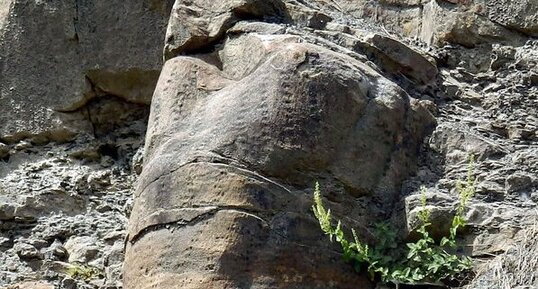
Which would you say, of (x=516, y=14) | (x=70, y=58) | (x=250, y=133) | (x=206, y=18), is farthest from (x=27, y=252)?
(x=516, y=14)

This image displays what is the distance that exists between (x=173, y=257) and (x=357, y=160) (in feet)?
2.43

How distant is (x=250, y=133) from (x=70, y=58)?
1.68 m

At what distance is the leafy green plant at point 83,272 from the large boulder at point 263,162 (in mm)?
654

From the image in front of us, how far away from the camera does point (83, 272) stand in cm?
517

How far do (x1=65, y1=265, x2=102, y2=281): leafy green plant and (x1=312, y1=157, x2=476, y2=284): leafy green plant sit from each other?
120cm

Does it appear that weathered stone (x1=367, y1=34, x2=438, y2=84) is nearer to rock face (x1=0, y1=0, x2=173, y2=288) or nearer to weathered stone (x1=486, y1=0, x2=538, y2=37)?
weathered stone (x1=486, y1=0, x2=538, y2=37)

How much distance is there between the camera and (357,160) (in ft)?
14.9

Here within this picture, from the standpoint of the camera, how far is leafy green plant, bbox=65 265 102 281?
203 inches

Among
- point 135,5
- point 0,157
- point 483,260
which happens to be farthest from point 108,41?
point 483,260

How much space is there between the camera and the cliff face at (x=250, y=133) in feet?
14.2

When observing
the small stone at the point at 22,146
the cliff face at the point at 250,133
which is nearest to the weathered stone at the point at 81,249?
the cliff face at the point at 250,133

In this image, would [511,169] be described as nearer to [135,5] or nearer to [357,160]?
[357,160]

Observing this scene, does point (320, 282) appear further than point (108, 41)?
No

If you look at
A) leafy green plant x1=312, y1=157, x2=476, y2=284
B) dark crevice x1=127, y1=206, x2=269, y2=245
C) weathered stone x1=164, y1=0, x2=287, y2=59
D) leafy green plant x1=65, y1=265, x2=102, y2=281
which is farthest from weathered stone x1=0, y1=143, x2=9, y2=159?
leafy green plant x1=312, y1=157, x2=476, y2=284
